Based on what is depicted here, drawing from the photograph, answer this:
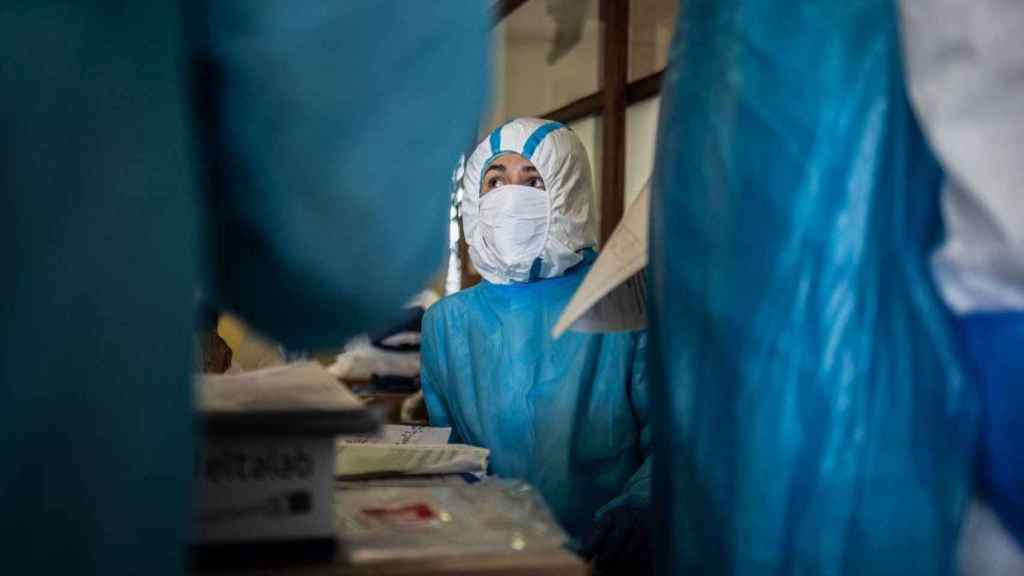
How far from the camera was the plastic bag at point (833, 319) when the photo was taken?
560 millimetres

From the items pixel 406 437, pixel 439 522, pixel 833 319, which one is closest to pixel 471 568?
pixel 439 522

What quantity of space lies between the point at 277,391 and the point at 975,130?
48cm

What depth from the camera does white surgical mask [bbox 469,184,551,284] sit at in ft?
6.05

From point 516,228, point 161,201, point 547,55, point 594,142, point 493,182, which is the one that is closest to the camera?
point 161,201

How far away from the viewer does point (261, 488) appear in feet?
1.88

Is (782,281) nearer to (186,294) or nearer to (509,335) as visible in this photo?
(186,294)

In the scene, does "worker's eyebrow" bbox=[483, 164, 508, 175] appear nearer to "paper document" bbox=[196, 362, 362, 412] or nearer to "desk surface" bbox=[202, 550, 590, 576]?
"paper document" bbox=[196, 362, 362, 412]

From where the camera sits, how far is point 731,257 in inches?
23.5

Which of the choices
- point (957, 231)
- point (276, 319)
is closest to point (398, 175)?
point (276, 319)

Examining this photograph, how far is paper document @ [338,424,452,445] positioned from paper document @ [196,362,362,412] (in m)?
0.42

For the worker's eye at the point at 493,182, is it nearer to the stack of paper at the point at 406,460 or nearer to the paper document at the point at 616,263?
the stack of paper at the point at 406,460

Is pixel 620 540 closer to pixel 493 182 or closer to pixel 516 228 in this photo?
pixel 516 228

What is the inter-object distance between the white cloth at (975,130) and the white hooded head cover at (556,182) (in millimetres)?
1288

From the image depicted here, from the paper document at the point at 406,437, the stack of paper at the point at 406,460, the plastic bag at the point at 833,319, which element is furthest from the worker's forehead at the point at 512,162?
the plastic bag at the point at 833,319
